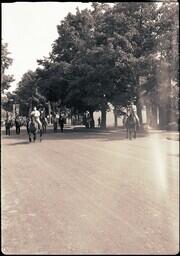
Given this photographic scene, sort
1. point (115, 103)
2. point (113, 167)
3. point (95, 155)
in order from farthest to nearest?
point (115, 103)
point (95, 155)
point (113, 167)

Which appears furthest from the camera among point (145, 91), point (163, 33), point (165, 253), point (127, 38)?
point (145, 91)

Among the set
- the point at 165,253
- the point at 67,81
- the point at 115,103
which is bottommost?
the point at 165,253

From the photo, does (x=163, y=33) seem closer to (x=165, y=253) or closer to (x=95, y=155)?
(x=95, y=155)

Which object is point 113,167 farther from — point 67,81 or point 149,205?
point 67,81

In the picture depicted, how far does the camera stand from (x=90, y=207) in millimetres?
7898

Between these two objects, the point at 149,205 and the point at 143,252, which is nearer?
the point at 143,252

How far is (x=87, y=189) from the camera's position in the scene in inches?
388

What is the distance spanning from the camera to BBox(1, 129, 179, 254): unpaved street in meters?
5.75

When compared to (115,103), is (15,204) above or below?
below

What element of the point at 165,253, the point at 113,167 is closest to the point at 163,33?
the point at 113,167

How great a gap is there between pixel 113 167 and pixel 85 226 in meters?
7.14

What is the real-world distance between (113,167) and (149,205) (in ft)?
17.9

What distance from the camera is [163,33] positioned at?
19.5 m

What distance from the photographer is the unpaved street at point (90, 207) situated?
18.9 feet
